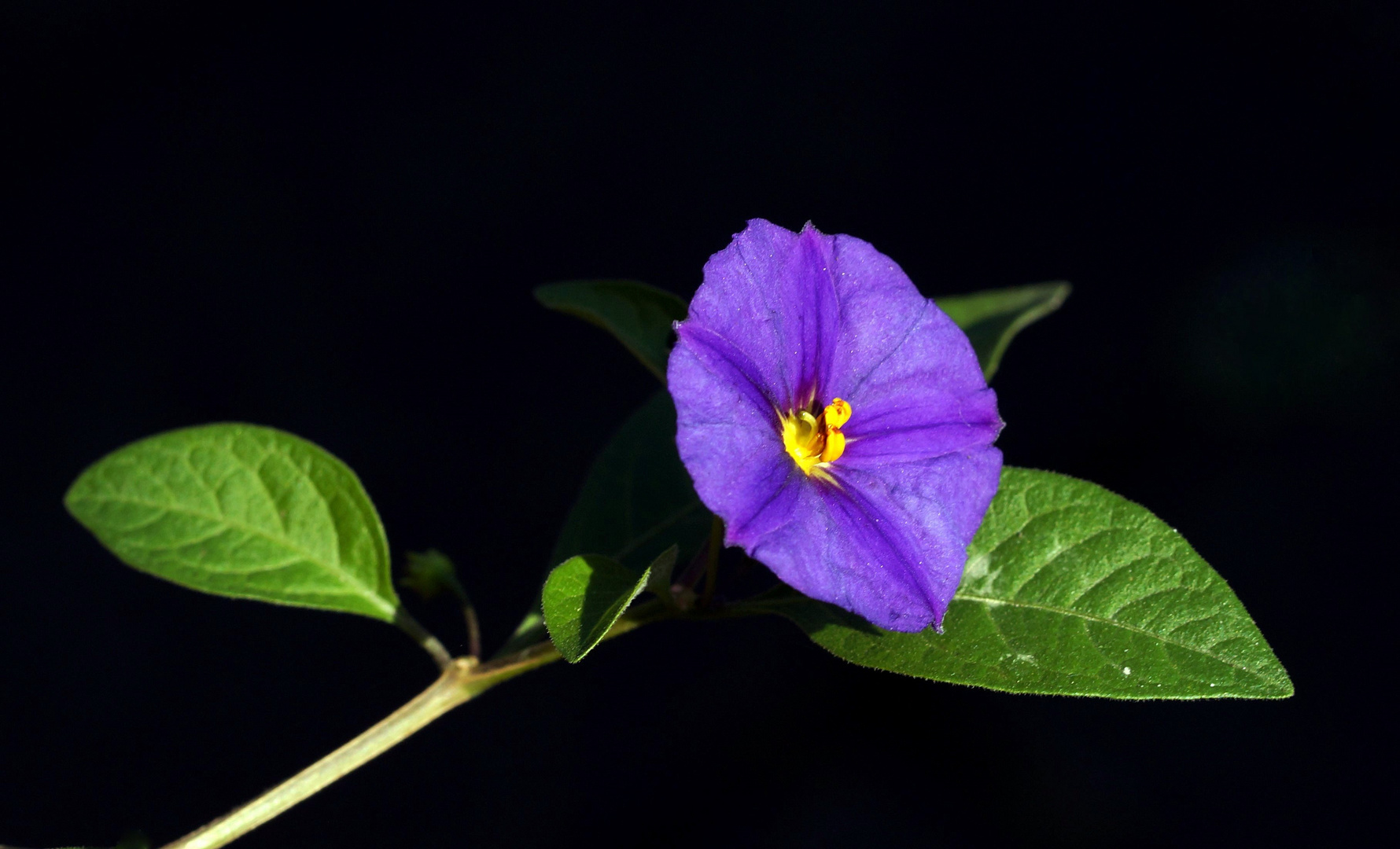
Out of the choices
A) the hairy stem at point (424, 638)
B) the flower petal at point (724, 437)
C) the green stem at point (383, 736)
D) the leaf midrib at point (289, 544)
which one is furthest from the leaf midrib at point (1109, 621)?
the leaf midrib at point (289, 544)

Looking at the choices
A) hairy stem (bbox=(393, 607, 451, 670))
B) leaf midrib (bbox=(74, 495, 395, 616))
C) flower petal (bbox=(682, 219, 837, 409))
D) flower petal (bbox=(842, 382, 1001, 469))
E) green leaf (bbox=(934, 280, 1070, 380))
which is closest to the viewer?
flower petal (bbox=(682, 219, 837, 409))

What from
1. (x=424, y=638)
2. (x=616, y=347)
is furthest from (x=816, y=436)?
(x=616, y=347)

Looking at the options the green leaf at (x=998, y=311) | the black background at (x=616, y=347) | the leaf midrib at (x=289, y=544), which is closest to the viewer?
the leaf midrib at (x=289, y=544)

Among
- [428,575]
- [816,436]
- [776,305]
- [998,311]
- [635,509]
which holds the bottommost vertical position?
[428,575]

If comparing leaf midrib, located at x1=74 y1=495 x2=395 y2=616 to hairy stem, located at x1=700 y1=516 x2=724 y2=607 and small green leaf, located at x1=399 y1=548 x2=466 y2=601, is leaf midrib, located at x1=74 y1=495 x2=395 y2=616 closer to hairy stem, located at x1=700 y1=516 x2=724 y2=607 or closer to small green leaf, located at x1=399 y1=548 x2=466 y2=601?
small green leaf, located at x1=399 y1=548 x2=466 y2=601

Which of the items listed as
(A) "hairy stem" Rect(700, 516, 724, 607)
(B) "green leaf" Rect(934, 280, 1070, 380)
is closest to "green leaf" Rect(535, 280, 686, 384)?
(A) "hairy stem" Rect(700, 516, 724, 607)

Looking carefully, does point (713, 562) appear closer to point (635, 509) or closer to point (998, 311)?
point (635, 509)

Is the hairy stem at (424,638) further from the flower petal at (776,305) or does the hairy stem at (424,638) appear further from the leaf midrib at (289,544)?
the flower petal at (776,305)
